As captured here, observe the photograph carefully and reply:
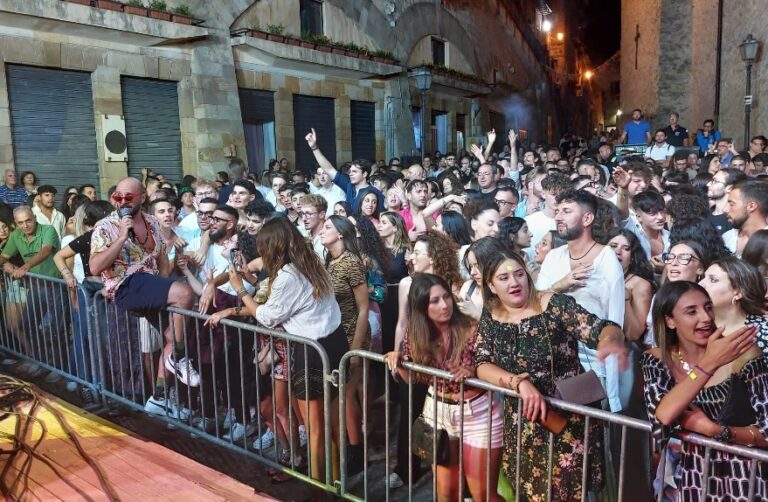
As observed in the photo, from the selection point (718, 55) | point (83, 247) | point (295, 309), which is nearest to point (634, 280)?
point (295, 309)

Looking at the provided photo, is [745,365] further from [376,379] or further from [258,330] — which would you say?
[376,379]

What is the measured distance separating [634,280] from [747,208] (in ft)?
3.90

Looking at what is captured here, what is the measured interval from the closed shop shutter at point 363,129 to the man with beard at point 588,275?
14958mm

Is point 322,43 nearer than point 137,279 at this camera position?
No

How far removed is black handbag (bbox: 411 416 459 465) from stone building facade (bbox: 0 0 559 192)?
10.8m

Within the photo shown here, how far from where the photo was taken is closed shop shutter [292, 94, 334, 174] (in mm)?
16609

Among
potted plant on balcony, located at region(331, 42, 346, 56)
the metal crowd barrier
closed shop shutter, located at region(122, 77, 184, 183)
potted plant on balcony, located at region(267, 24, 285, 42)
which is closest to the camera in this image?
the metal crowd barrier

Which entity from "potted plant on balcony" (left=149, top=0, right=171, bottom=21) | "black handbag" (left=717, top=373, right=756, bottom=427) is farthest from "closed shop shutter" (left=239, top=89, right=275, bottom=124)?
"black handbag" (left=717, top=373, right=756, bottom=427)

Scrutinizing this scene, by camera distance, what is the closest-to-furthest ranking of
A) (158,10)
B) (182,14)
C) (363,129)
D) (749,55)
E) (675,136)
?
(158,10), (182,14), (749,55), (675,136), (363,129)

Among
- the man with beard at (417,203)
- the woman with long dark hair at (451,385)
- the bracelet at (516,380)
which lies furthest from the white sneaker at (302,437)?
the man with beard at (417,203)

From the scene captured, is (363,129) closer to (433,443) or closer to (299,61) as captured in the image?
(299,61)

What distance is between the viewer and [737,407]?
102 inches

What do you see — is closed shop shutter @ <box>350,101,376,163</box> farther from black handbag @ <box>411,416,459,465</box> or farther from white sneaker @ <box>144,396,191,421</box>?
black handbag @ <box>411,416,459,465</box>

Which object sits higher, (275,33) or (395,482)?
(275,33)
